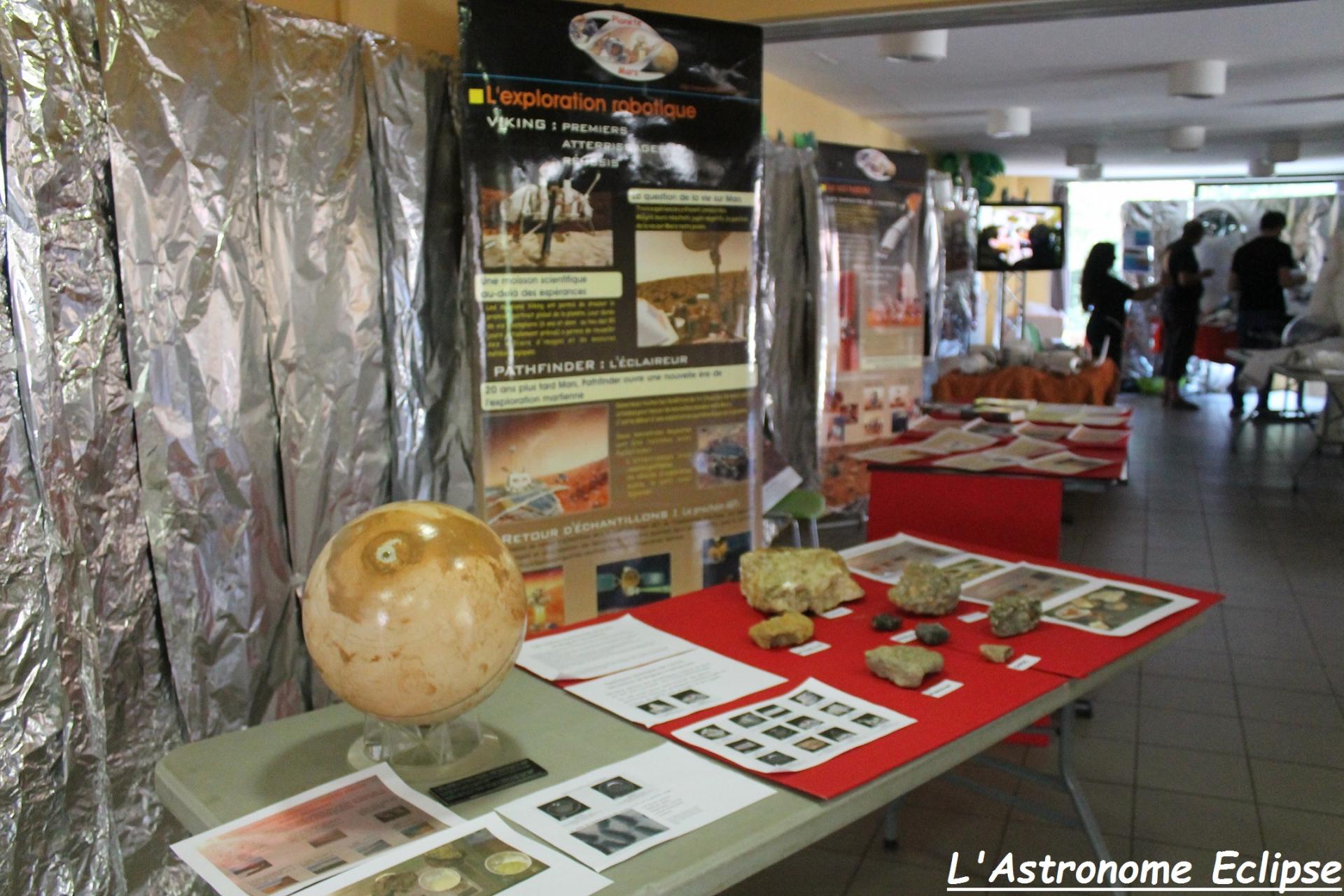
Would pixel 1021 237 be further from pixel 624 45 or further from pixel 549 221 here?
pixel 549 221

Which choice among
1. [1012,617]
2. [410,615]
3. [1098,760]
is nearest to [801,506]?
[1098,760]

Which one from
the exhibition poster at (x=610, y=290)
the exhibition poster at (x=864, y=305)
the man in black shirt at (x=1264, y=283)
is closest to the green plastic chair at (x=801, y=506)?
the exhibition poster at (x=610, y=290)

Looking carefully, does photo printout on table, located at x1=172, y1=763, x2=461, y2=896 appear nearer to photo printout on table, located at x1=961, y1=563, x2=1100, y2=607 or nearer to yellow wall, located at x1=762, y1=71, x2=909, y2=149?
photo printout on table, located at x1=961, y1=563, x2=1100, y2=607

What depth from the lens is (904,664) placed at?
1.58m

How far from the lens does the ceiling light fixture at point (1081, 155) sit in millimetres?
10633

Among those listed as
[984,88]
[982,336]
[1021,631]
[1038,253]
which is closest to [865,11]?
[1021,631]

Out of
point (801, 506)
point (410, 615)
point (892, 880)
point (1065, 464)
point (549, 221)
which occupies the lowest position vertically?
point (892, 880)

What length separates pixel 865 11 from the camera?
10.3 ft

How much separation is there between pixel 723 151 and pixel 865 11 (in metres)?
0.66

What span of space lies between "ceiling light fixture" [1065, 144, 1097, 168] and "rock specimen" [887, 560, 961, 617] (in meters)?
9.82

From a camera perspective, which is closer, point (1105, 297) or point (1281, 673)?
point (1281, 673)

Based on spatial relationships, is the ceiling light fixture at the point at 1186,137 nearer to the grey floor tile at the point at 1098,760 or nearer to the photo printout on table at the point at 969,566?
the grey floor tile at the point at 1098,760

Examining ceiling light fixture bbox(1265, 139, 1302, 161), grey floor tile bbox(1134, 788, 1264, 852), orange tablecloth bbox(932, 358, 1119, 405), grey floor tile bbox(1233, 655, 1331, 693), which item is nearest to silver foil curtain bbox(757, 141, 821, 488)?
orange tablecloth bbox(932, 358, 1119, 405)

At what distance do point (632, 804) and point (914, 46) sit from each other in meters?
4.74
